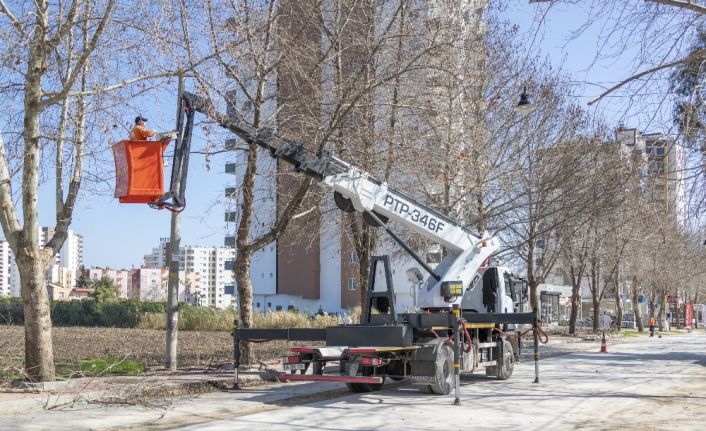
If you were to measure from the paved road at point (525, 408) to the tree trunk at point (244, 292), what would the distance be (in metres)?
4.18

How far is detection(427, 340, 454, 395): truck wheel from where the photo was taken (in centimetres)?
1453

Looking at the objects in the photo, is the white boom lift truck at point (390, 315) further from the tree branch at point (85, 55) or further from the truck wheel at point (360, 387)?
the tree branch at point (85, 55)

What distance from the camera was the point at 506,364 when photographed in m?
18.2

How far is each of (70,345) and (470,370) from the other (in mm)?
14578

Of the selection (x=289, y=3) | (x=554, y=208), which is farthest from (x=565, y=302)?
(x=289, y=3)

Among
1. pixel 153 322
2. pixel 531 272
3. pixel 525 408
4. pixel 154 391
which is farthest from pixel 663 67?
pixel 153 322

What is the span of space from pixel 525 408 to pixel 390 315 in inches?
131

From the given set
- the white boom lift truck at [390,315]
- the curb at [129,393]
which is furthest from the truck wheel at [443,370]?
the curb at [129,393]

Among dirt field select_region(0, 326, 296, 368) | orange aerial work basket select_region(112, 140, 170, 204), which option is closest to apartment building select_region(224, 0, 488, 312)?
dirt field select_region(0, 326, 296, 368)

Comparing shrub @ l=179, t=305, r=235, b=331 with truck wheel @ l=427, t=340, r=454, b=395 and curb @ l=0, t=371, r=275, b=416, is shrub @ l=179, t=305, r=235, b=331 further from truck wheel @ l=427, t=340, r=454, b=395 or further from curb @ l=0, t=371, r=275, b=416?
truck wheel @ l=427, t=340, r=454, b=395

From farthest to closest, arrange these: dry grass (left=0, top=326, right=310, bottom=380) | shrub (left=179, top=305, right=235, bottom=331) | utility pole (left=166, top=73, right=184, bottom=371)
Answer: shrub (left=179, top=305, right=235, bottom=331), dry grass (left=0, top=326, right=310, bottom=380), utility pole (left=166, top=73, right=184, bottom=371)

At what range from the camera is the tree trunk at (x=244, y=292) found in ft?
59.0

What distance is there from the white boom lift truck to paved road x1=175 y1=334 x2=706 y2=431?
566mm

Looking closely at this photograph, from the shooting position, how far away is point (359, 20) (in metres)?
19.0
